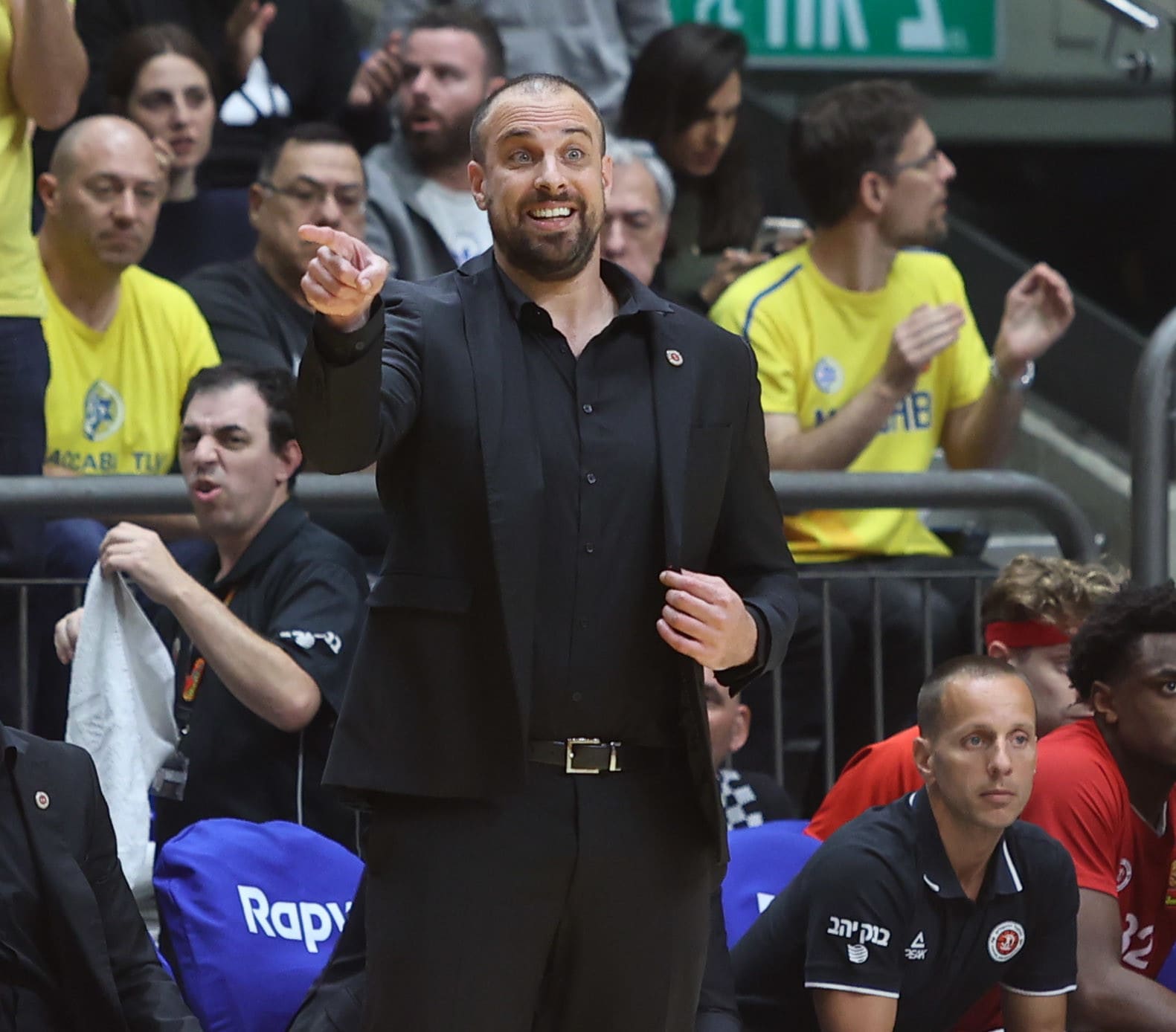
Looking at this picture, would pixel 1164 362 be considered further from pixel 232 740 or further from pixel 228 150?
pixel 228 150

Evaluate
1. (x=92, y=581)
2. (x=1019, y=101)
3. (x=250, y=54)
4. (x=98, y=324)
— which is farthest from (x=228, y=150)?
(x=1019, y=101)

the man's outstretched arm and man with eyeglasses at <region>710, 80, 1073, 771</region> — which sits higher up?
man with eyeglasses at <region>710, 80, 1073, 771</region>

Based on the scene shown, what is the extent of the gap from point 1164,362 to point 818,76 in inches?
151

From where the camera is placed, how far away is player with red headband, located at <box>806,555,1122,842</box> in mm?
4941

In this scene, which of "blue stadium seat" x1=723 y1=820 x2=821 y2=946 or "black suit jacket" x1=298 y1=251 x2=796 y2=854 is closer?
"black suit jacket" x1=298 y1=251 x2=796 y2=854

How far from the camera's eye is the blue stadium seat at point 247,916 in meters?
4.38

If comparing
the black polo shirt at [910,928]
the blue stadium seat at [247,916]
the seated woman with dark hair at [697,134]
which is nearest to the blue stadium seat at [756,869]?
the black polo shirt at [910,928]

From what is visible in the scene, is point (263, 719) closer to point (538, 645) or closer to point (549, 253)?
point (538, 645)

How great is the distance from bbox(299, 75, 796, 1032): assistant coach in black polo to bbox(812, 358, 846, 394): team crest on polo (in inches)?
122

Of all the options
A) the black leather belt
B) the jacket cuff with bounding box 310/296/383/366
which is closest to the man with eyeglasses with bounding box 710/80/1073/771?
the black leather belt

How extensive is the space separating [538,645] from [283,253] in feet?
11.5

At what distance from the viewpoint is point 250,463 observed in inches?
198

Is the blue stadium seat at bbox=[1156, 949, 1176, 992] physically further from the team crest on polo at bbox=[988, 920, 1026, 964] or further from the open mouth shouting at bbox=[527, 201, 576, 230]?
the open mouth shouting at bbox=[527, 201, 576, 230]

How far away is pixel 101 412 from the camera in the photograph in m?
5.86
